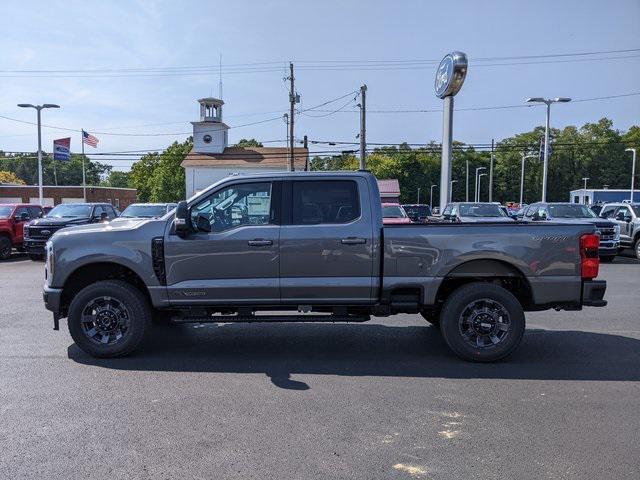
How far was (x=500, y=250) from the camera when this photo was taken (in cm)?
591

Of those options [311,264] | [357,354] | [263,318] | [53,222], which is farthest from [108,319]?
[53,222]

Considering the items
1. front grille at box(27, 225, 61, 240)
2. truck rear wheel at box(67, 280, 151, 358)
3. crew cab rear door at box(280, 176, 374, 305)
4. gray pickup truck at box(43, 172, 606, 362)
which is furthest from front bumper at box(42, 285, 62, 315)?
front grille at box(27, 225, 61, 240)

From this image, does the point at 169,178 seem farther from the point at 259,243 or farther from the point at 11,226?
the point at 259,243

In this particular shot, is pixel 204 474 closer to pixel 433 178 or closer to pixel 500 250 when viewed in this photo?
pixel 500 250

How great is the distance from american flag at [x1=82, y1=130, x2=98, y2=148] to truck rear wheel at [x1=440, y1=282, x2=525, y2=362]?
40.6m

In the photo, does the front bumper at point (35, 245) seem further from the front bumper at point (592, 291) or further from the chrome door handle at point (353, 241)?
the front bumper at point (592, 291)

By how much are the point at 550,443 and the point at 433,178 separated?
112 m

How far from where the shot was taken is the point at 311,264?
5.95 m

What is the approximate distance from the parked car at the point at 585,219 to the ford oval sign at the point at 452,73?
10.6 m

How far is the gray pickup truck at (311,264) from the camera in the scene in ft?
19.4

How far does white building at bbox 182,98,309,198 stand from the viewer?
60.3m

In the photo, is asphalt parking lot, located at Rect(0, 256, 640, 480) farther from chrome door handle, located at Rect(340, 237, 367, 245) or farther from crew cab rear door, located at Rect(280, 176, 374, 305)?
chrome door handle, located at Rect(340, 237, 367, 245)

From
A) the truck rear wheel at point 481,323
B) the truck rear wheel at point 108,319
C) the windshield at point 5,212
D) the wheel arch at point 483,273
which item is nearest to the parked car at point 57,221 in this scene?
the windshield at point 5,212

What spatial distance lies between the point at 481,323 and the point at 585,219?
43.5 feet
